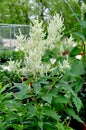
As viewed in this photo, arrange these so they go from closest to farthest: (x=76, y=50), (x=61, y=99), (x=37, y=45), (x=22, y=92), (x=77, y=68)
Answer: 1. (x=37, y=45)
2. (x=22, y=92)
3. (x=61, y=99)
4. (x=77, y=68)
5. (x=76, y=50)

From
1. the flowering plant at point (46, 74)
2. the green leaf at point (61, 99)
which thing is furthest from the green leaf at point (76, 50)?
the green leaf at point (61, 99)

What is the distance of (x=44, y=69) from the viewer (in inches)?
80.3

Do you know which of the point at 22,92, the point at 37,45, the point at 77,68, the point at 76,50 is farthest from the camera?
the point at 76,50

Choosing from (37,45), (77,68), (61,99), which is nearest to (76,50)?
(77,68)

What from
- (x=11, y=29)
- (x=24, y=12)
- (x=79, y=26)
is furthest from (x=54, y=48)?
(x=24, y=12)

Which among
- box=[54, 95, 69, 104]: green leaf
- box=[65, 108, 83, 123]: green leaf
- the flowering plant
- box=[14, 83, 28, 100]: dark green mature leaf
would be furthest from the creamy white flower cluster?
box=[65, 108, 83, 123]: green leaf

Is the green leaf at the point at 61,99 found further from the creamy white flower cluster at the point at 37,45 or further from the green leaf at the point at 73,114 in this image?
the creamy white flower cluster at the point at 37,45

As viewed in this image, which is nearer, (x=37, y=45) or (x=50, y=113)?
(x=37, y=45)

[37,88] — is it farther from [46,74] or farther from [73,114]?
[73,114]

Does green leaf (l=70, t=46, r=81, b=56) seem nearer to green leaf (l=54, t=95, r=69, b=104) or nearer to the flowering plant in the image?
the flowering plant

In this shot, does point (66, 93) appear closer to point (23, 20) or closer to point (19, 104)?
point (19, 104)

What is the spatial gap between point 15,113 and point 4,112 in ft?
0.29

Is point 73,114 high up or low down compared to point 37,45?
down

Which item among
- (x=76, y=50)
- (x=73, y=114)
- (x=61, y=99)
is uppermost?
(x=76, y=50)
